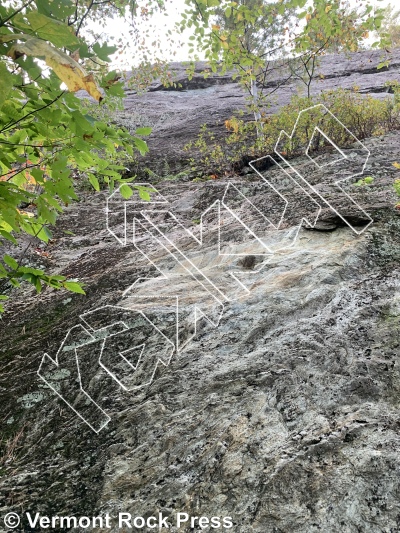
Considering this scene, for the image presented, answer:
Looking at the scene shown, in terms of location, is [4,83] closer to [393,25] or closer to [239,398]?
[239,398]

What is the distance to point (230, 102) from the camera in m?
15.0

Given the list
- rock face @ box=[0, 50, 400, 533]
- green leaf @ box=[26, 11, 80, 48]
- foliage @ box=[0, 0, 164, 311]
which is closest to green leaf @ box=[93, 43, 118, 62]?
foliage @ box=[0, 0, 164, 311]

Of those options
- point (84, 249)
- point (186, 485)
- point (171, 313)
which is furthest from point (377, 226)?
point (84, 249)

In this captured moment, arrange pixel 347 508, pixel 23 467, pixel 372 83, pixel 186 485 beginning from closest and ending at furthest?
pixel 347 508 → pixel 186 485 → pixel 23 467 → pixel 372 83

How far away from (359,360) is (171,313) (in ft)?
4.73

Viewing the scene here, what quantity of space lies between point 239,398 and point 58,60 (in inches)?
64.7

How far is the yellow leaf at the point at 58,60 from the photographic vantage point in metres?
0.84

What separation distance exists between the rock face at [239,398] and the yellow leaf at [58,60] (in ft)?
5.00

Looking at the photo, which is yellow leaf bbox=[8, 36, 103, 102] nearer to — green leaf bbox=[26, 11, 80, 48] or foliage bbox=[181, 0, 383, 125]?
green leaf bbox=[26, 11, 80, 48]

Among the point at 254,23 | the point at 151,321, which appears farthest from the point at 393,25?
Result: the point at 151,321

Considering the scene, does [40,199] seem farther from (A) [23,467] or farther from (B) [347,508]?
(B) [347,508]

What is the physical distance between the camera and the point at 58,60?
0.88 metres

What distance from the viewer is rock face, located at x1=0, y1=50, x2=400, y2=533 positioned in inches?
55.6

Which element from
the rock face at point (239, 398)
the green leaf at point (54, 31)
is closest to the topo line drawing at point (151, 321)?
the rock face at point (239, 398)
